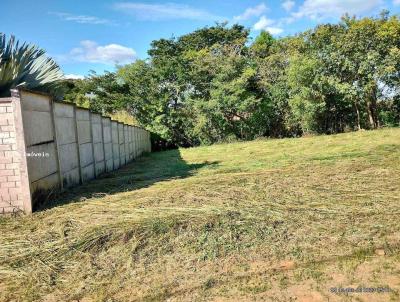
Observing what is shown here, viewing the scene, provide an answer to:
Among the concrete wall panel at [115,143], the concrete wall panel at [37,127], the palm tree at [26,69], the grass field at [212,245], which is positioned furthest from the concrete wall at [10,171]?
the concrete wall panel at [115,143]

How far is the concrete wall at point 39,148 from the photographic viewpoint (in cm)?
499

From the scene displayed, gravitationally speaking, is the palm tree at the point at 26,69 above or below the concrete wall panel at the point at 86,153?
above

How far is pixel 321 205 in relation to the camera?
4.52 metres

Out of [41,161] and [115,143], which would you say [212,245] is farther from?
[115,143]

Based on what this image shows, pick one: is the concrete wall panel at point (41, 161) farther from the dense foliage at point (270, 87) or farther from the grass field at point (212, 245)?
the dense foliage at point (270, 87)

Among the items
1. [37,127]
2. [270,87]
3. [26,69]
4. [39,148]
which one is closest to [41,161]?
[39,148]

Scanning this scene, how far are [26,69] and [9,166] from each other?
261 cm

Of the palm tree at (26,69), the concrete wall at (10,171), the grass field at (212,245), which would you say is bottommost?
the grass field at (212,245)

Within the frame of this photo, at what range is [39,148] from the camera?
5461mm

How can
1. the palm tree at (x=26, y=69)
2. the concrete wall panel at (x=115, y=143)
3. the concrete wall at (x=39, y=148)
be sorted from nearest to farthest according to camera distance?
the concrete wall at (x=39, y=148) → the palm tree at (x=26, y=69) → the concrete wall panel at (x=115, y=143)

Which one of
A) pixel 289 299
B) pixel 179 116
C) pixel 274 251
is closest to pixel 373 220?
pixel 274 251

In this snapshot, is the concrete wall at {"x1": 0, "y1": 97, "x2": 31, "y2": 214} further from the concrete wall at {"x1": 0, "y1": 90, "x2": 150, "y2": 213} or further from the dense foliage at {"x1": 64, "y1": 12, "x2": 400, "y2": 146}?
the dense foliage at {"x1": 64, "y1": 12, "x2": 400, "y2": 146}

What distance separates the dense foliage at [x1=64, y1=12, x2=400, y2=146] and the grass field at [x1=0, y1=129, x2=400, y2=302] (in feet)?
48.8

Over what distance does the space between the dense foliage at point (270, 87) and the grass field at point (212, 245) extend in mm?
14883
